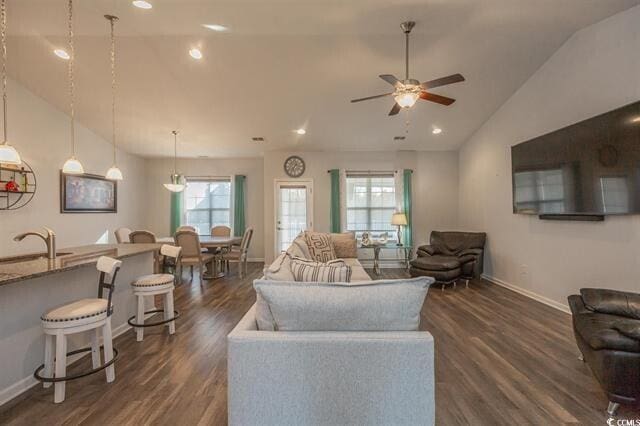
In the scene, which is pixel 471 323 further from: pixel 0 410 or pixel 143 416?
pixel 0 410

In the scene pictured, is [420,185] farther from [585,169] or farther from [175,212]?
[175,212]

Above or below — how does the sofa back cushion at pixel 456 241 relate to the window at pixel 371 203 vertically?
below

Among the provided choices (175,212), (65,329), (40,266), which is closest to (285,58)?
(40,266)

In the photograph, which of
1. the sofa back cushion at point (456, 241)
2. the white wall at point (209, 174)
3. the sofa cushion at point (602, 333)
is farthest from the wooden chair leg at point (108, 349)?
the white wall at point (209, 174)

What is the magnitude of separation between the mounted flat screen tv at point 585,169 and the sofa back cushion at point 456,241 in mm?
1253

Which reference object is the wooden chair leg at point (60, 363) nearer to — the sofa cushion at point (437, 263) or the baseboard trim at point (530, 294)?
the sofa cushion at point (437, 263)

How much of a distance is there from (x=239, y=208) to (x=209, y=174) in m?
1.24

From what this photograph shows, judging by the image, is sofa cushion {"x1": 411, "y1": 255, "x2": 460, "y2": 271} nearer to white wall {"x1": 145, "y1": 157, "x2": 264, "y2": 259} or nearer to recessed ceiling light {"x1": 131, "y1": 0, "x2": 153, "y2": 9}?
white wall {"x1": 145, "y1": 157, "x2": 264, "y2": 259}

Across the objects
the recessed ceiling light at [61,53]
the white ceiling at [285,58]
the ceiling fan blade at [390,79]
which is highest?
the recessed ceiling light at [61,53]

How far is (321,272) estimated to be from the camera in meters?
2.02

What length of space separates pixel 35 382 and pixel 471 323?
161 inches

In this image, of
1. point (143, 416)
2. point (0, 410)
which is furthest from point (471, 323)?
point (0, 410)

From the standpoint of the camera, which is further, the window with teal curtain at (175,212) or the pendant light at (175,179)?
the window with teal curtain at (175,212)

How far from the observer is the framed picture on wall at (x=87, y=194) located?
544cm
